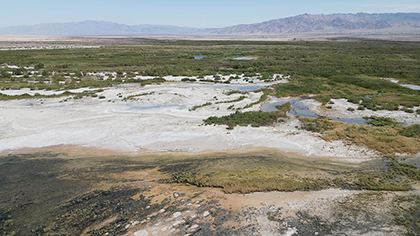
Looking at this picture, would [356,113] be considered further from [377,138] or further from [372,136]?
[377,138]

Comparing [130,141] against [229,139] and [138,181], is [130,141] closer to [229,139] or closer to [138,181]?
[138,181]

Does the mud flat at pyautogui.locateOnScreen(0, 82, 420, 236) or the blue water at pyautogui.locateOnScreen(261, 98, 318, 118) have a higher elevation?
the blue water at pyautogui.locateOnScreen(261, 98, 318, 118)

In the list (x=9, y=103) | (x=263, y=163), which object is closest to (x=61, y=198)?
(x=263, y=163)

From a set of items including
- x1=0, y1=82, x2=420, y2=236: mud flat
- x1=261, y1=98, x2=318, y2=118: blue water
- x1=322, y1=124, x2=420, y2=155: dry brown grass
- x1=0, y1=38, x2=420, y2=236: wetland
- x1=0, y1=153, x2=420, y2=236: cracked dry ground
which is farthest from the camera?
x1=261, y1=98, x2=318, y2=118: blue water

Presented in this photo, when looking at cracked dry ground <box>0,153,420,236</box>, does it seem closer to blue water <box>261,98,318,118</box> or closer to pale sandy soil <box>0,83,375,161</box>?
pale sandy soil <box>0,83,375,161</box>

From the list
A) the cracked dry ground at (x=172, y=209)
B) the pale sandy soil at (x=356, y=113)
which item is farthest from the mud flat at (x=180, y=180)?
the pale sandy soil at (x=356, y=113)

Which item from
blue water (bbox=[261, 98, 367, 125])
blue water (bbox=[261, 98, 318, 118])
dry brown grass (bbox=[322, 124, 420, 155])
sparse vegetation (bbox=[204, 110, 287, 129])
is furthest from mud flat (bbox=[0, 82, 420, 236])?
blue water (bbox=[261, 98, 367, 125])
